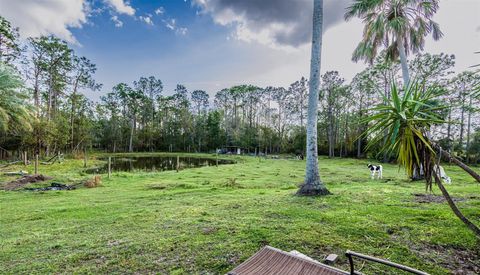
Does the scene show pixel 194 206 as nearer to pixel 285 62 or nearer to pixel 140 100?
pixel 285 62

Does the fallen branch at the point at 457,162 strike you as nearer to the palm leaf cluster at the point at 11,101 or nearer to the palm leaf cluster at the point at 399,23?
the palm leaf cluster at the point at 399,23

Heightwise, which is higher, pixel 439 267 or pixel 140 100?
pixel 140 100

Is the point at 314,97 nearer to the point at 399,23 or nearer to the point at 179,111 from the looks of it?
the point at 399,23

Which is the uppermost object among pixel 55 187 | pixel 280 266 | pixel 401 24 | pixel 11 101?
pixel 401 24

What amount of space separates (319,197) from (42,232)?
5.78 meters

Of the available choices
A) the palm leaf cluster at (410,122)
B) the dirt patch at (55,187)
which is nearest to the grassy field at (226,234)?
the palm leaf cluster at (410,122)

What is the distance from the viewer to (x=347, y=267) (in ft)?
8.20

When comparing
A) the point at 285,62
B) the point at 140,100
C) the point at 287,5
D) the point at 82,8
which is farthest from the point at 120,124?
the point at 287,5

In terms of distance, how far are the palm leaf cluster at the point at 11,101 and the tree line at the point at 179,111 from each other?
3.6 inches

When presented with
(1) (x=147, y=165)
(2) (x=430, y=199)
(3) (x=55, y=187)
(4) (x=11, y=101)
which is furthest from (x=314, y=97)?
(1) (x=147, y=165)

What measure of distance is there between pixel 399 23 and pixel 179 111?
3797 centimetres

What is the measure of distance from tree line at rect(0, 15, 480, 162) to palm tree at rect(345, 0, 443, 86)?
653 centimetres

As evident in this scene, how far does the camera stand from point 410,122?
237 centimetres

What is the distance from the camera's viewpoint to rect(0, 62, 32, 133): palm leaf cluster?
9.60 m
